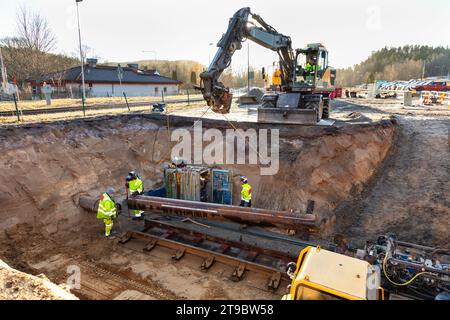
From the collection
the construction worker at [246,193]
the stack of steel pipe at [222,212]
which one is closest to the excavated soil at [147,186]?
the construction worker at [246,193]

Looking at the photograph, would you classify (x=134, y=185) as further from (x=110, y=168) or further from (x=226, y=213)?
(x=226, y=213)

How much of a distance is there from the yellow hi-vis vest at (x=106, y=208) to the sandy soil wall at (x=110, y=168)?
187 cm

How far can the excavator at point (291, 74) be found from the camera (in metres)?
11.5

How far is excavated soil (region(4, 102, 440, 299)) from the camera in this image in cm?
841

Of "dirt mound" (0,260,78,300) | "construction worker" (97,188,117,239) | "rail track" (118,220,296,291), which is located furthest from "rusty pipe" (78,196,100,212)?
"dirt mound" (0,260,78,300)

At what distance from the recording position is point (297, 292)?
14.8 ft

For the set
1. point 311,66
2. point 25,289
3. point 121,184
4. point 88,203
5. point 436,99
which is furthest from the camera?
point 436,99

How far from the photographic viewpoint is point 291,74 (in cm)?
1566

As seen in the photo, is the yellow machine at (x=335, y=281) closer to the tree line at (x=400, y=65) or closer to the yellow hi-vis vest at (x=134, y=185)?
the yellow hi-vis vest at (x=134, y=185)

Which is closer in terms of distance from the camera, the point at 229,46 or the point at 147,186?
the point at 229,46

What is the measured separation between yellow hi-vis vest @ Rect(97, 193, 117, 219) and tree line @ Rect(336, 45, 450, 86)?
270 feet

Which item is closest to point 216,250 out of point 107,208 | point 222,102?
point 107,208

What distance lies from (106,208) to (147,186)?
13.6 ft
